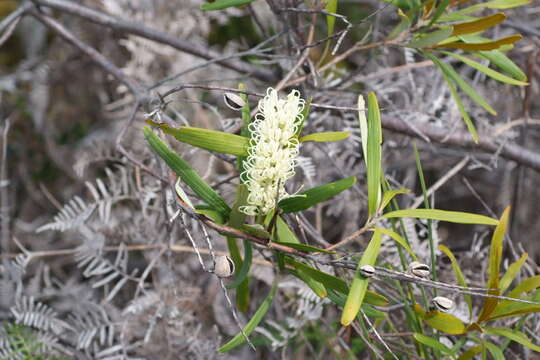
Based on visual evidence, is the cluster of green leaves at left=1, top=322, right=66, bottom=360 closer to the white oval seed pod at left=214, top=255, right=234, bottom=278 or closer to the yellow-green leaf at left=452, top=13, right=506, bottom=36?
the white oval seed pod at left=214, top=255, right=234, bottom=278

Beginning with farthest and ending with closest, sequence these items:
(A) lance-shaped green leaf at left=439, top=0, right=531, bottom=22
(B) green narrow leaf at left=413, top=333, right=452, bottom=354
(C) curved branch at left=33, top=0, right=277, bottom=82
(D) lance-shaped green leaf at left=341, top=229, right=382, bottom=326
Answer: (C) curved branch at left=33, top=0, right=277, bottom=82 → (A) lance-shaped green leaf at left=439, top=0, right=531, bottom=22 → (B) green narrow leaf at left=413, top=333, right=452, bottom=354 → (D) lance-shaped green leaf at left=341, top=229, right=382, bottom=326

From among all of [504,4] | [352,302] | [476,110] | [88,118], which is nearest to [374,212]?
[352,302]

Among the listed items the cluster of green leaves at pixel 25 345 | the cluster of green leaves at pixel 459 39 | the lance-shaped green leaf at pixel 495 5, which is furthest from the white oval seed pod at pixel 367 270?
the cluster of green leaves at pixel 25 345

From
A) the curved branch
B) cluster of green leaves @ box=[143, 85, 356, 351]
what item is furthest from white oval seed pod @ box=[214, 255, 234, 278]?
the curved branch

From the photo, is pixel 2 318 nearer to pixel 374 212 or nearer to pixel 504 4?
pixel 374 212

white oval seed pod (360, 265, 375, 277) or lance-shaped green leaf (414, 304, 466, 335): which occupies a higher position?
white oval seed pod (360, 265, 375, 277)

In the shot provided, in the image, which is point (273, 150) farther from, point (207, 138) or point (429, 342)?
point (429, 342)

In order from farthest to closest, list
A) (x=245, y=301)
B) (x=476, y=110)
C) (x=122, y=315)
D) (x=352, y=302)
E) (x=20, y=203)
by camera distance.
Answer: (x=20, y=203) < (x=476, y=110) < (x=122, y=315) < (x=245, y=301) < (x=352, y=302)
